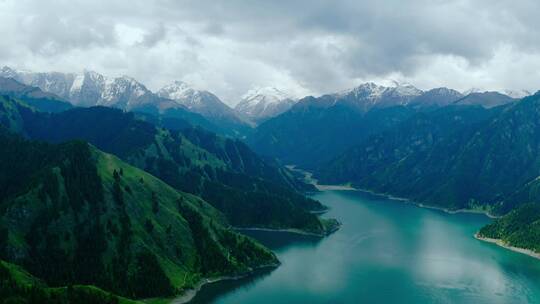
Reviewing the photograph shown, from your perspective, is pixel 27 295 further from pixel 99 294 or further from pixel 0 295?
pixel 99 294

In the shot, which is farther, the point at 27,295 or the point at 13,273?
the point at 13,273

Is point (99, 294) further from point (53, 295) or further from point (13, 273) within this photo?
point (13, 273)

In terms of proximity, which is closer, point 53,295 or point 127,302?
point 53,295

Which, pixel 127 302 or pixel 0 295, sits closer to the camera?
pixel 0 295

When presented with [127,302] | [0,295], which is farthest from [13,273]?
[127,302]

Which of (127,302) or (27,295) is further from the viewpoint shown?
(127,302)

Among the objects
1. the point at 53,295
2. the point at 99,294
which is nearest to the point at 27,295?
the point at 53,295

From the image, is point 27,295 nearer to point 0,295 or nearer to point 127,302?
point 0,295

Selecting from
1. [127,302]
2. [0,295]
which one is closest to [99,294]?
[127,302]
